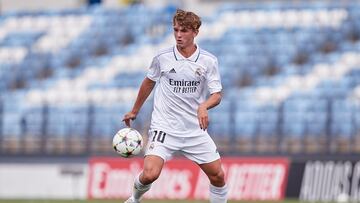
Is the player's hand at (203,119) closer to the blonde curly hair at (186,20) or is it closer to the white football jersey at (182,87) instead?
the white football jersey at (182,87)

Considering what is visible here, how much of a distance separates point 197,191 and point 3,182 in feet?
13.5

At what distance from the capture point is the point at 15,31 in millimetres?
28469

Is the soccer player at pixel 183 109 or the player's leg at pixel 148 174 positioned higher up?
the soccer player at pixel 183 109

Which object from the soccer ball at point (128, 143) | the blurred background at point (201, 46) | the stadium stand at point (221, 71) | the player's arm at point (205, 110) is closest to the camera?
the player's arm at point (205, 110)

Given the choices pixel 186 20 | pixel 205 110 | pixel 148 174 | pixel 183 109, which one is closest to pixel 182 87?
pixel 183 109

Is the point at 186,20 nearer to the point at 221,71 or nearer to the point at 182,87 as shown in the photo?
the point at 182,87

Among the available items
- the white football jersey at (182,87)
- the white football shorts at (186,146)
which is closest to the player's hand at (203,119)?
the white football jersey at (182,87)

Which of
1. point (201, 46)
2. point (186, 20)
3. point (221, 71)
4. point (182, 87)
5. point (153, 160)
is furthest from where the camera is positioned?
point (201, 46)

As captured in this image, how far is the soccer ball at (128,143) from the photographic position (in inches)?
438

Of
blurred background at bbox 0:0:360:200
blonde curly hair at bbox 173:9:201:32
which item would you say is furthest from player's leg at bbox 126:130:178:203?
blurred background at bbox 0:0:360:200

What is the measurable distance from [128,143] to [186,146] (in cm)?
60

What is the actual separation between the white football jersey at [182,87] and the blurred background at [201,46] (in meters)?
8.05

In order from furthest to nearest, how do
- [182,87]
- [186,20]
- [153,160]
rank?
[182,87] < [153,160] < [186,20]

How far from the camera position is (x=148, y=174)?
10.7 metres
